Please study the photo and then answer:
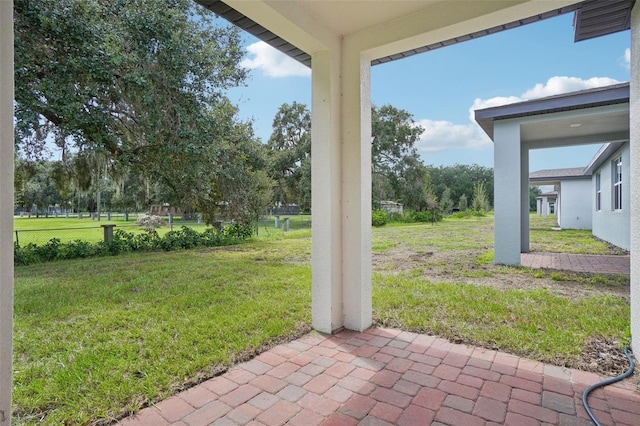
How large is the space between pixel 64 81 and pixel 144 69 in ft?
3.86

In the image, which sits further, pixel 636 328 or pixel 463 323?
pixel 463 323

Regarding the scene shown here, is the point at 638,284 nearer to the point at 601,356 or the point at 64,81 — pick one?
the point at 601,356

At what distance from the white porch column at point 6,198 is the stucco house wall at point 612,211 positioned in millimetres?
9511

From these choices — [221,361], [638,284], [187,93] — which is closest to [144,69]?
→ [187,93]

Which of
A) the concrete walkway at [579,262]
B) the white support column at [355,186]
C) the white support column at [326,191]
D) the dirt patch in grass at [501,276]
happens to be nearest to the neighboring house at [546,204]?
the concrete walkway at [579,262]

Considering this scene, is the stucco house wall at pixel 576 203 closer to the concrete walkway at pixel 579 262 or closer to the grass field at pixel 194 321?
the concrete walkway at pixel 579 262

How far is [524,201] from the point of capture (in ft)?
27.4

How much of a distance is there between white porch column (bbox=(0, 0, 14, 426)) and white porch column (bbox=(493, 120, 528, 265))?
6.74 metres

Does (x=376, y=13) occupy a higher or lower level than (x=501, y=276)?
higher

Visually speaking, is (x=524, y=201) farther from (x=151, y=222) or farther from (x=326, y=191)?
(x=151, y=222)

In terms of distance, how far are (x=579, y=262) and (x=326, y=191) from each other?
20.6 feet

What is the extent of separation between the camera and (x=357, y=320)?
9.94ft

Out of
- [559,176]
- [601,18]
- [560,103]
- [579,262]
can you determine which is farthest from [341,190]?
[559,176]

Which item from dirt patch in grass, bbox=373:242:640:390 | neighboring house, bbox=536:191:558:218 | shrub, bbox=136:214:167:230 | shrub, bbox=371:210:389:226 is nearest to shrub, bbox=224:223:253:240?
shrub, bbox=136:214:167:230
